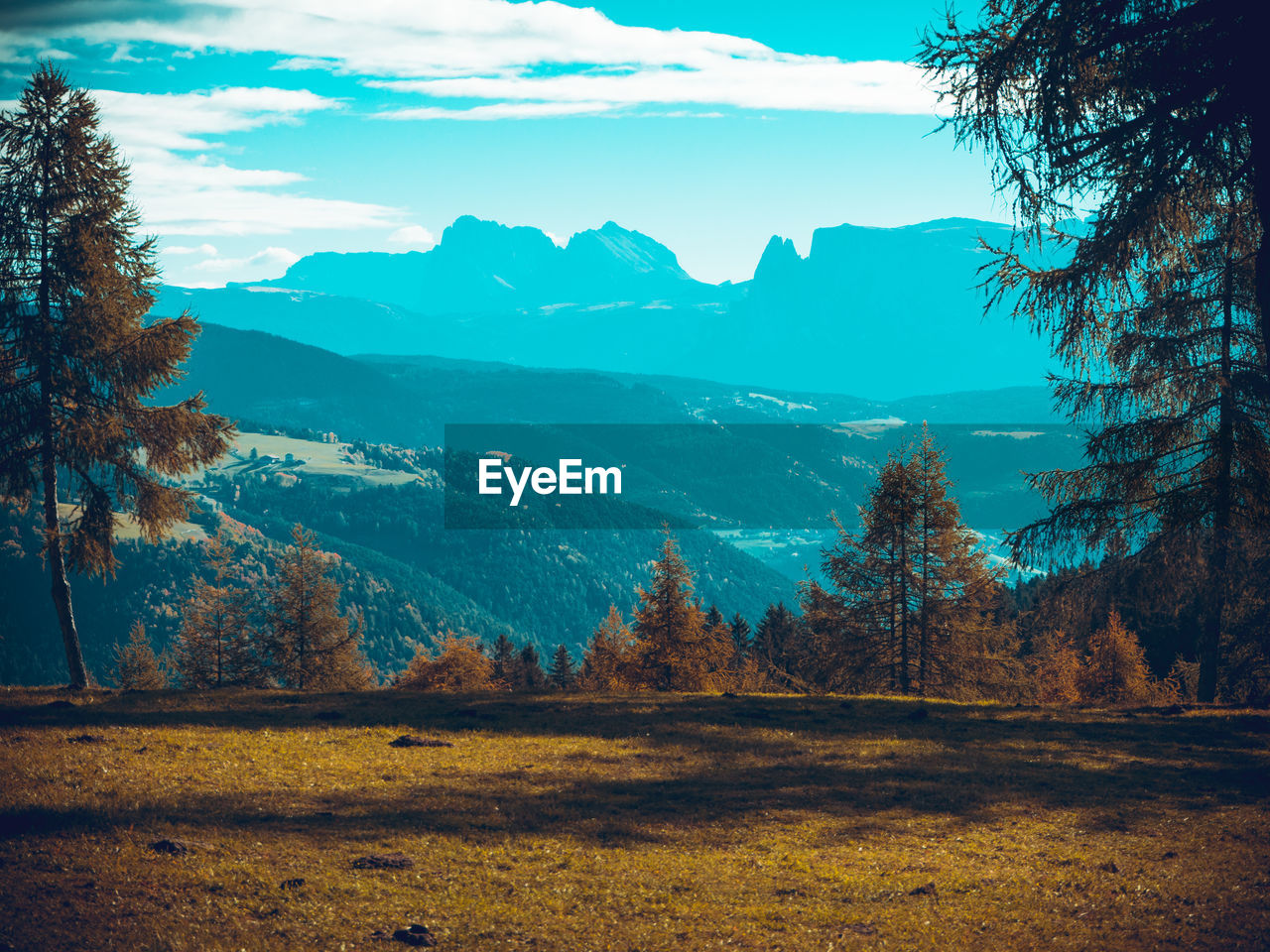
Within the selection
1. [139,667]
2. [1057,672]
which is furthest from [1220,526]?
[139,667]

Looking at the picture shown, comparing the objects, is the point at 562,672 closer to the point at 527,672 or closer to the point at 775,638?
the point at 527,672

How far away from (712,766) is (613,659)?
3496 cm

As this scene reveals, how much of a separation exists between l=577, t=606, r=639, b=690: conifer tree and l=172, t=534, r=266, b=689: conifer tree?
786 inches

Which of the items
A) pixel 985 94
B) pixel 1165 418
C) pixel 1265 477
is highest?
pixel 985 94

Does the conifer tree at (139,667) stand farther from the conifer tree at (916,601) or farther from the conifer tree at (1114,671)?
the conifer tree at (1114,671)

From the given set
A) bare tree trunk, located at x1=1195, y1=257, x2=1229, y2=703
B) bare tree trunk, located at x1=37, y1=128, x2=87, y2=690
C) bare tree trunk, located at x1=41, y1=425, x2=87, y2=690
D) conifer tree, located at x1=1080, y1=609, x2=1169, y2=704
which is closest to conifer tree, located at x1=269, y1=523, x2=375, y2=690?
bare tree trunk, located at x1=41, y1=425, x2=87, y2=690

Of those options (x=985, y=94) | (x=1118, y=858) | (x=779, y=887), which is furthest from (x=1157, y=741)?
(x=985, y=94)

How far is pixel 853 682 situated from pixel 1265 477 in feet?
68.6

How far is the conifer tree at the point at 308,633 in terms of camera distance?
52.5m

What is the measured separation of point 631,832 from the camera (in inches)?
587

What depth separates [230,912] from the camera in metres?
10.7

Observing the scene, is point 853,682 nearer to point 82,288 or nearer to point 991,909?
point 991,909

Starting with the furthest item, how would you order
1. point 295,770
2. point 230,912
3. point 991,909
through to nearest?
point 295,770
point 991,909
point 230,912

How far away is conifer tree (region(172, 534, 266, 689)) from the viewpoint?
2050 inches
